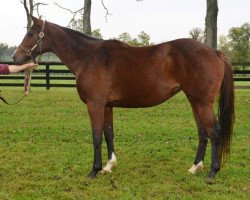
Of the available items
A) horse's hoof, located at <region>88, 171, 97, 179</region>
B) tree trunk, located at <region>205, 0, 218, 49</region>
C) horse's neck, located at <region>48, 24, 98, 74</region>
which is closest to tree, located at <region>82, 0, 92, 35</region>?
tree trunk, located at <region>205, 0, 218, 49</region>

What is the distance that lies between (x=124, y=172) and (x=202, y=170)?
4.07 feet

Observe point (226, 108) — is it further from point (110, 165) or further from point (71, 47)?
point (71, 47)

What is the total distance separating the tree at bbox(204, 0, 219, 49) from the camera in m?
14.5

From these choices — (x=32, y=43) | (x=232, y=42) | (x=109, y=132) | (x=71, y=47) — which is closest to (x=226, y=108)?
(x=109, y=132)

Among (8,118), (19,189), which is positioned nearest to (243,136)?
(19,189)

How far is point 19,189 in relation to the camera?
546 centimetres

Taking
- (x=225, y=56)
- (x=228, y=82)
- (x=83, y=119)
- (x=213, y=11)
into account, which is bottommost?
(x=83, y=119)

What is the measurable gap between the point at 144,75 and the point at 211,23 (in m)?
9.31

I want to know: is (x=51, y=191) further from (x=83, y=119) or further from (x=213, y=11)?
(x=213, y=11)

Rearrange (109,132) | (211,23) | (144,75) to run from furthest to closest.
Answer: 1. (211,23)
2. (109,132)
3. (144,75)

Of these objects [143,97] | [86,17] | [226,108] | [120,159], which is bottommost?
[120,159]

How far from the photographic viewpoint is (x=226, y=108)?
6.13 metres

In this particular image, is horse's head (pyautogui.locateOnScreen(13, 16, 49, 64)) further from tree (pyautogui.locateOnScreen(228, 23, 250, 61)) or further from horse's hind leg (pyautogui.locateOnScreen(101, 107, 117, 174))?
tree (pyautogui.locateOnScreen(228, 23, 250, 61))

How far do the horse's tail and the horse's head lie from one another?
8.96 ft
